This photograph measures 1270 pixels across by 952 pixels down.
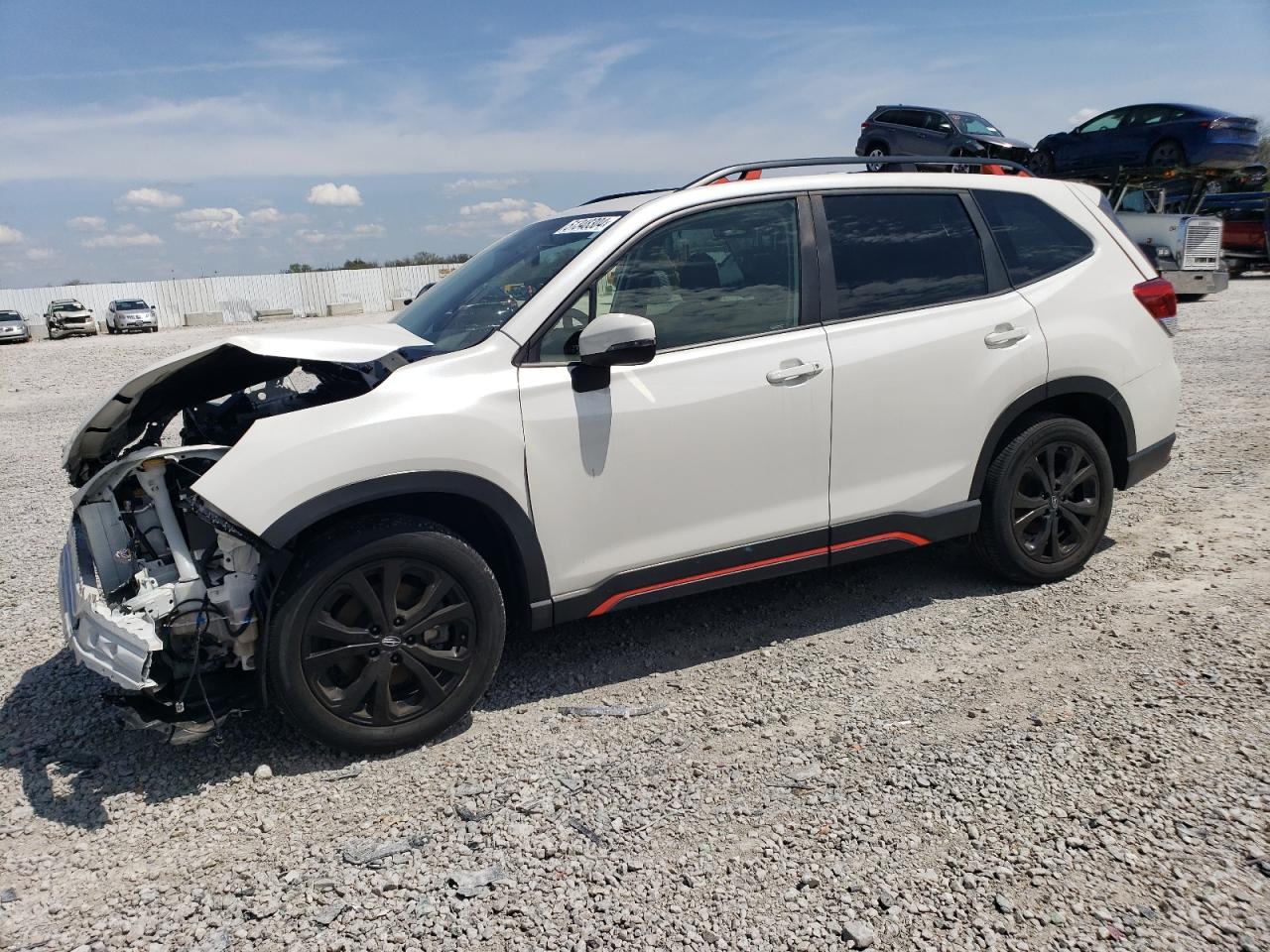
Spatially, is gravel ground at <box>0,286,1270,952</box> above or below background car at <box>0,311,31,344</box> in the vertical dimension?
below

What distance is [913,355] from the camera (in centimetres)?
397

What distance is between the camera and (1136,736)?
125 inches

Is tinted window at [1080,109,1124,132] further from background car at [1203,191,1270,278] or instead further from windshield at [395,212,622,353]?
windshield at [395,212,622,353]

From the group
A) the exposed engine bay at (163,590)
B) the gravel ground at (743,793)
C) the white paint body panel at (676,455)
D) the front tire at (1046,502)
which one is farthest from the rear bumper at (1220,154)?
the exposed engine bay at (163,590)

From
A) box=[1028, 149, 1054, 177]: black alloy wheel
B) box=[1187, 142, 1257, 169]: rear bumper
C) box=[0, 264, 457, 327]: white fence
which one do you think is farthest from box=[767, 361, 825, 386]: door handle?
box=[0, 264, 457, 327]: white fence

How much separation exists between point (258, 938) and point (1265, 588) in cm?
451

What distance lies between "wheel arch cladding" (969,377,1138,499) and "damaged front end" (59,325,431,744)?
2635 mm

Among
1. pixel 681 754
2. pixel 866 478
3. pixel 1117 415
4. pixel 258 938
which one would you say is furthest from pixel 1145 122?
pixel 258 938

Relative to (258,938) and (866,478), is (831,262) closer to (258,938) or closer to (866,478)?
(866,478)

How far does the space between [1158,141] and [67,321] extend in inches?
1435

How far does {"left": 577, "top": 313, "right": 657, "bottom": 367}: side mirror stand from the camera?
127 inches

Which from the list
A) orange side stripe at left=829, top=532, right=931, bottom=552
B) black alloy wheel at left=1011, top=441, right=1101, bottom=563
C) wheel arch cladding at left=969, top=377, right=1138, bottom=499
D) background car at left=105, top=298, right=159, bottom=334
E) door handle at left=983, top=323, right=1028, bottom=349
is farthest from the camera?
background car at left=105, top=298, right=159, bottom=334

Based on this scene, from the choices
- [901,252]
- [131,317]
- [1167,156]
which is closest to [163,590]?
[901,252]

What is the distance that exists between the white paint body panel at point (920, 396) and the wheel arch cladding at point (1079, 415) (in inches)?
2.3
